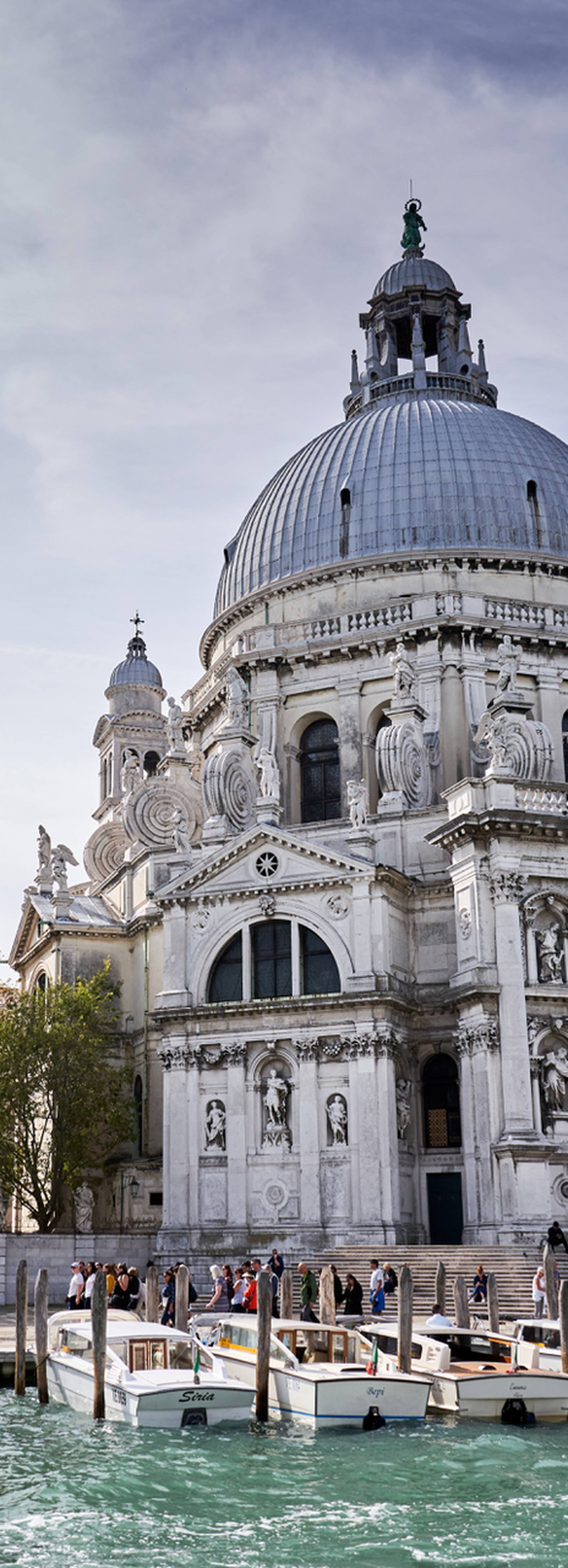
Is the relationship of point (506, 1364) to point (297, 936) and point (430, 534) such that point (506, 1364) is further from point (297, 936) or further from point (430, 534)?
point (430, 534)

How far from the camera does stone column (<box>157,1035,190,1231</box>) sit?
123 ft

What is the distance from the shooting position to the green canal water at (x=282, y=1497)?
15.7 metres

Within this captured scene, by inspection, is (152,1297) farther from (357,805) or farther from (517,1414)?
(357,805)

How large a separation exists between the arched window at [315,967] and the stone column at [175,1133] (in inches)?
133

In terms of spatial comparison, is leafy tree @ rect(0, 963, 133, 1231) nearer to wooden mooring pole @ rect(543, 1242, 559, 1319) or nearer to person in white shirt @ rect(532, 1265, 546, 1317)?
person in white shirt @ rect(532, 1265, 546, 1317)

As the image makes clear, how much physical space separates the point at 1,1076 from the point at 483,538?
20038 mm

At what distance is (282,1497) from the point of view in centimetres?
1786

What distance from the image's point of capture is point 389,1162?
35.4m

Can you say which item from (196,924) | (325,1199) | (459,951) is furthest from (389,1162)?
(196,924)

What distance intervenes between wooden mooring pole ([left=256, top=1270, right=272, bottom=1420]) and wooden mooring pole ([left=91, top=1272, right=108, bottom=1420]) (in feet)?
6.94

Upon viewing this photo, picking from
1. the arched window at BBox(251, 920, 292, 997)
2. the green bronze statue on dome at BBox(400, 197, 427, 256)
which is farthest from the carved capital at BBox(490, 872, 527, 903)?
the green bronze statue on dome at BBox(400, 197, 427, 256)

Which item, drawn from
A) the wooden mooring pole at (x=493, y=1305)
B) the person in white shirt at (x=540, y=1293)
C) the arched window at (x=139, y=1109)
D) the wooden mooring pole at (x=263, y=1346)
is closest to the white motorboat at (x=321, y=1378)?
the wooden mooring pole at (x=263, y=1346)

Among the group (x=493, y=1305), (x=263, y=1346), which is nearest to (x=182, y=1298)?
(x=263, y=1346)

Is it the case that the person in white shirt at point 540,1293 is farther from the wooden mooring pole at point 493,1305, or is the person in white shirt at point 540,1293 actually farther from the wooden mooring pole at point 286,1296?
the wooden mooring pole at point 286,1296
